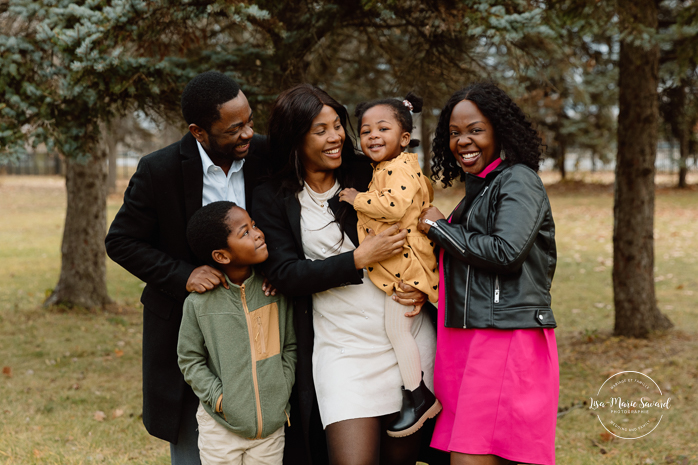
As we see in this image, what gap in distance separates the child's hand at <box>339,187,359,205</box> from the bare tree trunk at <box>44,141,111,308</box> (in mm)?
6212

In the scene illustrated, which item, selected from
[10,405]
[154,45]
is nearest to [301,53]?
[154,45]

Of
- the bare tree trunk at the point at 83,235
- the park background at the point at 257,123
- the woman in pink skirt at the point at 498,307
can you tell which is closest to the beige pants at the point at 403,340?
the woman in pink skirt at the point at 498,307

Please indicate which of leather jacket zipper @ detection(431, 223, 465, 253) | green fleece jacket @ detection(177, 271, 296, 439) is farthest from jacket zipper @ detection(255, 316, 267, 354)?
leather jacket zipper @ detection(431, 223, 465, 253)

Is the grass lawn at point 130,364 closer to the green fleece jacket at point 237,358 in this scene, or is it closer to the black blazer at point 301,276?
the black blazer at point 301,276

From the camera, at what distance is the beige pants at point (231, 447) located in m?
2.69

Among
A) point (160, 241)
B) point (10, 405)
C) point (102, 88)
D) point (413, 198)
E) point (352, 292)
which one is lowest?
point (10, 405)

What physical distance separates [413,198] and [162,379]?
150 centimetres

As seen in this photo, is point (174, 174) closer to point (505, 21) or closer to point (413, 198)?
point (413, 198)

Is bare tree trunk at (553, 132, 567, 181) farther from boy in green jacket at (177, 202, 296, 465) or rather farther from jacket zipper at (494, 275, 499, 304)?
boy in green jacket at (177, 202, 296, 465)

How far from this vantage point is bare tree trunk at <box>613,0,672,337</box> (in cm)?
643

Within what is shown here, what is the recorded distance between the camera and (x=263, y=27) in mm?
4496

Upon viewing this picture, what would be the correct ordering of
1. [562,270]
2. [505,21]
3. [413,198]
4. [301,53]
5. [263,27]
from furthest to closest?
[562,270]
[301,53]
[263,27]
[505,21]
[413,198]

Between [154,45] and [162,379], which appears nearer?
[162,379]

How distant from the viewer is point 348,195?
107 inches
